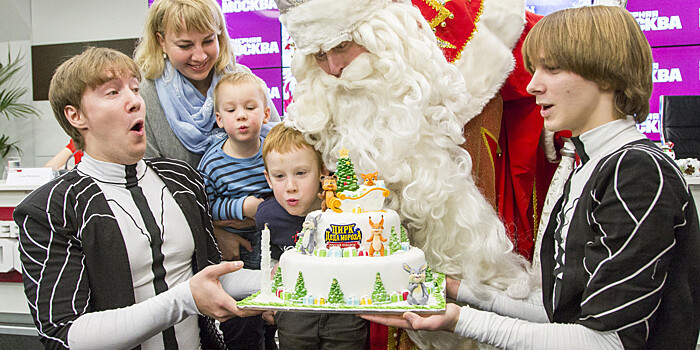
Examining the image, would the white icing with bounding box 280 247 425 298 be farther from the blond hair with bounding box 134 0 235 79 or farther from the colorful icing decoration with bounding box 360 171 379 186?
the blond hair with bounding box 134 0 235 79

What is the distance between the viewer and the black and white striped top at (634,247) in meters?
1.49

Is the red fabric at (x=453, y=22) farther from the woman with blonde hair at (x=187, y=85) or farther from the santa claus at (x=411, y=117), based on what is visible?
the woman with blonde hair at (x=187, y=85)

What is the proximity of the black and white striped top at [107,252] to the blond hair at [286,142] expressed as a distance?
16.9 inches

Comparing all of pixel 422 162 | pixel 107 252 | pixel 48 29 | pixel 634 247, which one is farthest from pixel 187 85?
pixel 48 29

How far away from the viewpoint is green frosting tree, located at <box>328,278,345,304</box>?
1.85 meters

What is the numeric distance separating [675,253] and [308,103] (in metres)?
1.41

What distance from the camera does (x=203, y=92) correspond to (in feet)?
9.52

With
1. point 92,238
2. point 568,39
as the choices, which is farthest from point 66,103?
point 568,39

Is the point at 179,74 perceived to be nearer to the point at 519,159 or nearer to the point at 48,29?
the point at 519,159

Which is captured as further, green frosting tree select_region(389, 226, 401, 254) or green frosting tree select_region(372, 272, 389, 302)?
green frosting tree select_region(389, 226, 401, 254)

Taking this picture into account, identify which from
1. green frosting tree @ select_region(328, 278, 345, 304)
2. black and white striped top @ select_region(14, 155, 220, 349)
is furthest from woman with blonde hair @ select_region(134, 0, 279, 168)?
green frosting tree @ select_region(328, 278, 345, 304)

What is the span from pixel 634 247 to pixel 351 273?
2.78 ft

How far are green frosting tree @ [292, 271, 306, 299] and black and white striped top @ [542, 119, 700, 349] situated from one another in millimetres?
824

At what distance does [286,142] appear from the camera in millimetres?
2289
